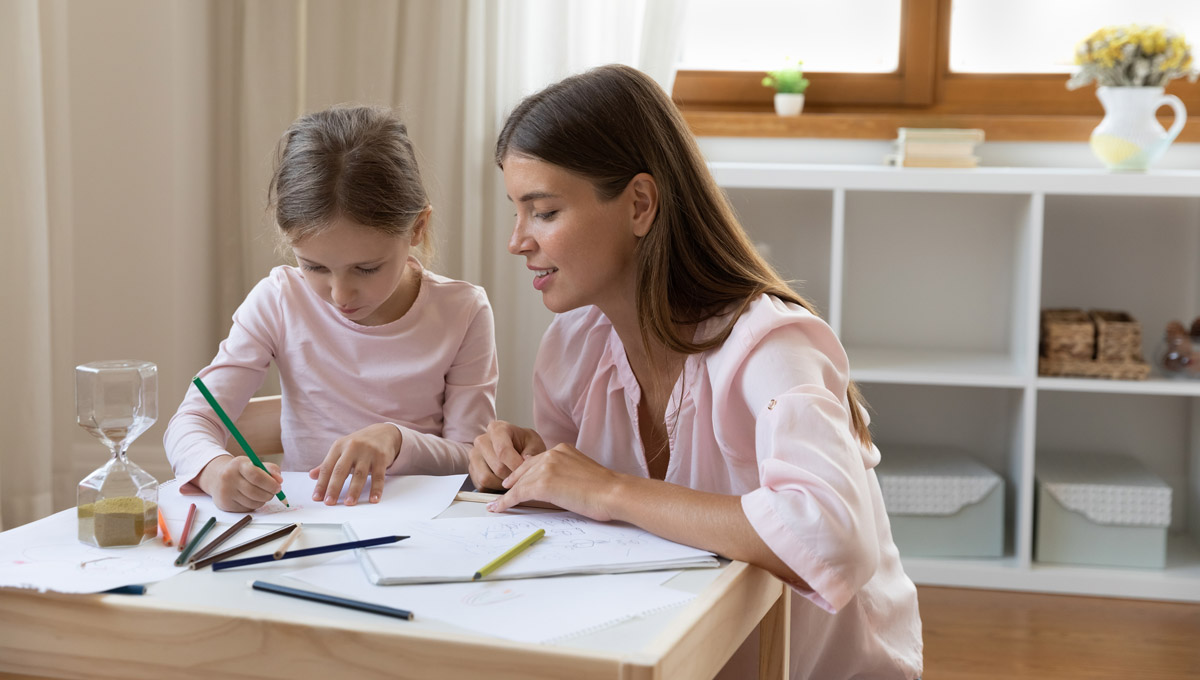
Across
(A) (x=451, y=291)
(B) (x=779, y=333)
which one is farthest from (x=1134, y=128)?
(B) (x=779, y=333)

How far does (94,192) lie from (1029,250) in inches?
89.9

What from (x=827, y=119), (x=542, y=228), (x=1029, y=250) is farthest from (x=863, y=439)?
(x=827, y=119)

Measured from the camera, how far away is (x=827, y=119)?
2889mm

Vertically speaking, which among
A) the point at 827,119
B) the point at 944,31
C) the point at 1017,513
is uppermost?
the point at 944,31

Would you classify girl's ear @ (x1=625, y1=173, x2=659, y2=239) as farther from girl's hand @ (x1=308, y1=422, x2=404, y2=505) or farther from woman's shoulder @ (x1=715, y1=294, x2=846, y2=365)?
girl's hand @ (x1=308, y1=422, x2=404, y2=505)

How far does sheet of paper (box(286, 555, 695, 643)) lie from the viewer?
77 cm

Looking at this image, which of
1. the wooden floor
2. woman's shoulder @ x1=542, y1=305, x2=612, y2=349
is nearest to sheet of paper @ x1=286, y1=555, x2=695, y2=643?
woman's shoulder @ x1=542, y1=305, x2=612, y2=349

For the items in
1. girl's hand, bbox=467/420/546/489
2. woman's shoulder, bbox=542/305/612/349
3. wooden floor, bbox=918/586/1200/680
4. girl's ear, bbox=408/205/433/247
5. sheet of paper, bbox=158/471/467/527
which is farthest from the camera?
wooden floor, bbox=918/586/1200/680

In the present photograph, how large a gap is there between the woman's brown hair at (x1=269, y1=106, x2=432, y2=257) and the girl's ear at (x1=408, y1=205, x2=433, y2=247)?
0.03 ft

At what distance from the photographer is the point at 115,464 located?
3.21 ft

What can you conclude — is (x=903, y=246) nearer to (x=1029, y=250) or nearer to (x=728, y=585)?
(x=1029, y=250)

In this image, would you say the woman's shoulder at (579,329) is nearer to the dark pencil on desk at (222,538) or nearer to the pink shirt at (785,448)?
the pink shirt at (785,448)

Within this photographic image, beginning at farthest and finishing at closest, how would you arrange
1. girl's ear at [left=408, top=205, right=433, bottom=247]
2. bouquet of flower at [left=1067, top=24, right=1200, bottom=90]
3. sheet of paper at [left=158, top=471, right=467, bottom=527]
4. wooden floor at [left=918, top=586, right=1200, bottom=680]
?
bouquet of flower at [left=1067, top=24, right=1200, bottom=90]
wooden floor at [left=918, top=586, right=1200, bottom=680]
girl's ear at [left=408, top=205, right=433, bottom=247]
sheet of paper at [left=158, top=471, right=467, bottom=527]

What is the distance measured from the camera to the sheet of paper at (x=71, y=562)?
85cm
